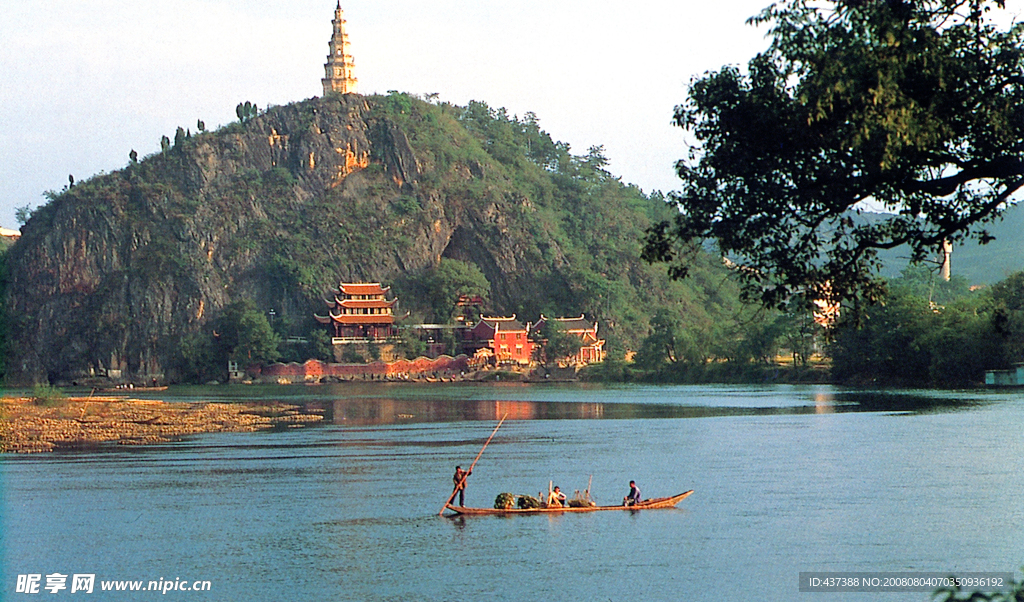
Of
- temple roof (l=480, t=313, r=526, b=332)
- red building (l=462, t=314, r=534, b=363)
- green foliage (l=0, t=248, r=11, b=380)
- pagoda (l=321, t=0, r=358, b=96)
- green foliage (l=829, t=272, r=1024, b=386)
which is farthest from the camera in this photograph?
pagoda (l=321, t=0, r=358, b=96)

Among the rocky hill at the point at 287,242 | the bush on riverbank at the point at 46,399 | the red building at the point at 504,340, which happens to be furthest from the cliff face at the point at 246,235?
the bush on riverbank at the point at 46,399

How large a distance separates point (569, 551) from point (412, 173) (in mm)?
128077

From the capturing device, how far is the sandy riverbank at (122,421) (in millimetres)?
48094

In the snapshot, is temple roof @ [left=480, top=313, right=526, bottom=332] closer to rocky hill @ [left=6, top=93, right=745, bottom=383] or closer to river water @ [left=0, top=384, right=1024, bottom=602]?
rocky hill @ [left=6, top=93, right=745, bottom=383]

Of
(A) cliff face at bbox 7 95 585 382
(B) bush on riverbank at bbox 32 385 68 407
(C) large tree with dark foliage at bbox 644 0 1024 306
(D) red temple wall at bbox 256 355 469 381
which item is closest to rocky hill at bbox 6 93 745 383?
(A) cliff face at bbox 7 95 585 382

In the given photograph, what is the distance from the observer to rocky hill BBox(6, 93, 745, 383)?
134m

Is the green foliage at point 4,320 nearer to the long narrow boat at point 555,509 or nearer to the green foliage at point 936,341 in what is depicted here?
the green foliage at point 936,341

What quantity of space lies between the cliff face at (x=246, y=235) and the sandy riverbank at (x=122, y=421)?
205 ft

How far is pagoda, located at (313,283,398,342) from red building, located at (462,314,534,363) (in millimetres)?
9461

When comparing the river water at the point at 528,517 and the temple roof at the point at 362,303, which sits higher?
the temple roof at the point at 362,303

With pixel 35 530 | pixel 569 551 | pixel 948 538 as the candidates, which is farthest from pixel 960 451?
pixel 35 530

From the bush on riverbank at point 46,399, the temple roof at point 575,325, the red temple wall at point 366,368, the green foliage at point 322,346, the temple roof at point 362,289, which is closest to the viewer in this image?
the bush on riverbank at point 46,399

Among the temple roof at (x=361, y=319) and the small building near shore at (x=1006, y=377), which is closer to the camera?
the small building near shore at (x=1006, y=377)

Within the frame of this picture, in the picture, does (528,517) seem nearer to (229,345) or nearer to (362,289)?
(362,289)
